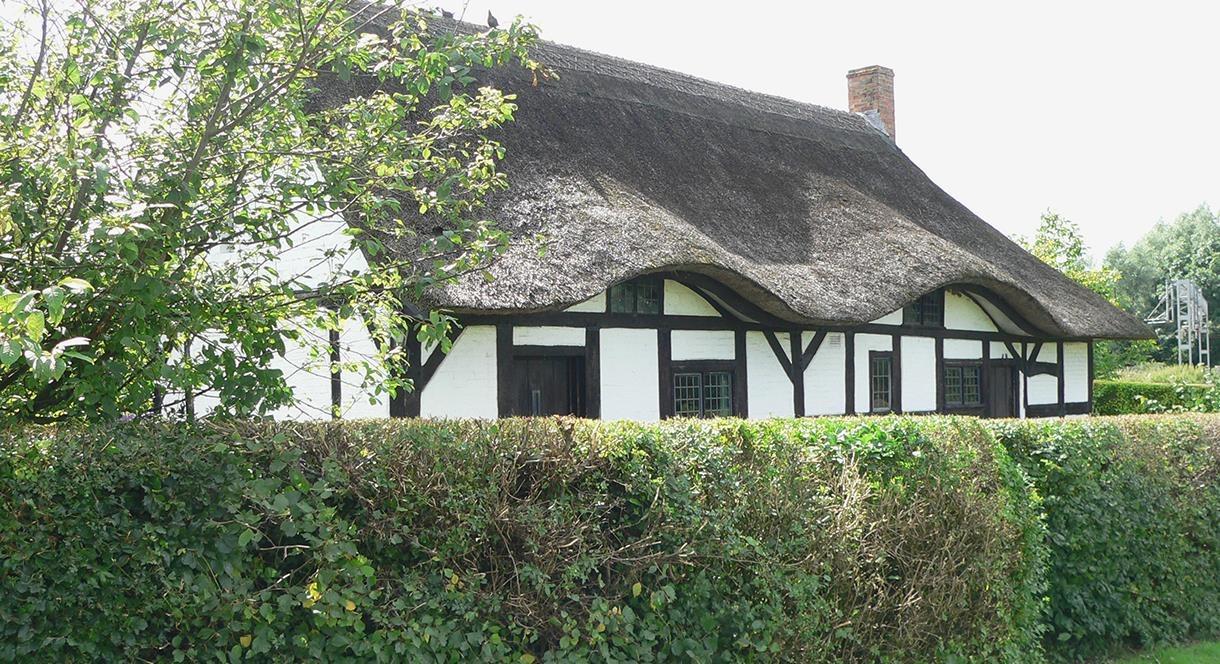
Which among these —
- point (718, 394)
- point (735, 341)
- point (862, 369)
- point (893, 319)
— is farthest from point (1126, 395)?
point (718, 394)

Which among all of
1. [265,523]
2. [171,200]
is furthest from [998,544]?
[171,200]

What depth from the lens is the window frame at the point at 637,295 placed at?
1295cm

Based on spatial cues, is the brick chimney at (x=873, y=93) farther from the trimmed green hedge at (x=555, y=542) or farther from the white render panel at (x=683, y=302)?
the trimmed green hedge at (x=555, y=542)

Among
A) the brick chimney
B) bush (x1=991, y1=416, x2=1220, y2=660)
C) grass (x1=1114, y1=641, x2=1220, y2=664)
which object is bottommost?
grass (x1=1114, y1=641, x2=1220, y2=664)

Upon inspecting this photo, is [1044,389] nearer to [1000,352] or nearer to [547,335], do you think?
[1000,352]

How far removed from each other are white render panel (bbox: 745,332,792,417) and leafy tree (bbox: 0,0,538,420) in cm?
914

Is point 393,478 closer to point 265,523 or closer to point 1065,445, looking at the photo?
point 265,523

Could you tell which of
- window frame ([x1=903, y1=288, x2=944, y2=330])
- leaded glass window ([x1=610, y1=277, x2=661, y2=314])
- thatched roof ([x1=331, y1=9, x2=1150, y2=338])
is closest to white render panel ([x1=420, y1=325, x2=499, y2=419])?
thatched roof ([x1=331, y1=9, x2=1150, y2=338])

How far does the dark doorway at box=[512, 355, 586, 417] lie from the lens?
480 inches

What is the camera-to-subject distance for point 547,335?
12172 mm

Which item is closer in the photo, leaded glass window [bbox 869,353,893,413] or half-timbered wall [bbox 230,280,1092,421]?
half-timbered wall [bbox 230,280,1092,421]

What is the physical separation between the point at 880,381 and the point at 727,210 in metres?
3.48

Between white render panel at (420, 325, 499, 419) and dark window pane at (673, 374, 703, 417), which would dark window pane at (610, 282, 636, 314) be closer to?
dark window pane at (673, 374, 703, 417)

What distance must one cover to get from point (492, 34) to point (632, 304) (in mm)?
7943
